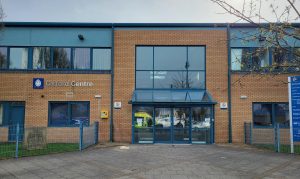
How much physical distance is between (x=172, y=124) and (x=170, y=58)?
12.8 ft

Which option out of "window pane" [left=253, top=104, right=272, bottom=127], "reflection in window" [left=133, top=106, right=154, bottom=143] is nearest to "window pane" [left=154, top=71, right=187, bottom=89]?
"reflection in window" [left=133, top=106, right=154, bottom=143]

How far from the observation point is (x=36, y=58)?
17.0 metres

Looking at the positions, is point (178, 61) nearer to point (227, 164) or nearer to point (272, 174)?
point (227, 164)

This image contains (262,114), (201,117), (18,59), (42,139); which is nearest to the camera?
(42,139)

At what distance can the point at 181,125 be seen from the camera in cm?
1625

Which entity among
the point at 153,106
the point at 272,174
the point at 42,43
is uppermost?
the point at 42,43

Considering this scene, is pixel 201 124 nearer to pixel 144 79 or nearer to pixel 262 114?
pixel 262 114

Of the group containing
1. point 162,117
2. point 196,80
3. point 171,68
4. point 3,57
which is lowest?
point 162,117

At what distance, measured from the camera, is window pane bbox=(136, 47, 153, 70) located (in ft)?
55.8

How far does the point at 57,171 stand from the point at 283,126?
42.3 feet

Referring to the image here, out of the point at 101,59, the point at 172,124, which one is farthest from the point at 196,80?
the point at 101,59

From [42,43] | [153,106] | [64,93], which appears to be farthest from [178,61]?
[42,43]

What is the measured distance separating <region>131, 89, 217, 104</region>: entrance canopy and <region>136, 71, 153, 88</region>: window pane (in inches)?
14.9

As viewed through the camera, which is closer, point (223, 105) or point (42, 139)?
point (42, 139)
